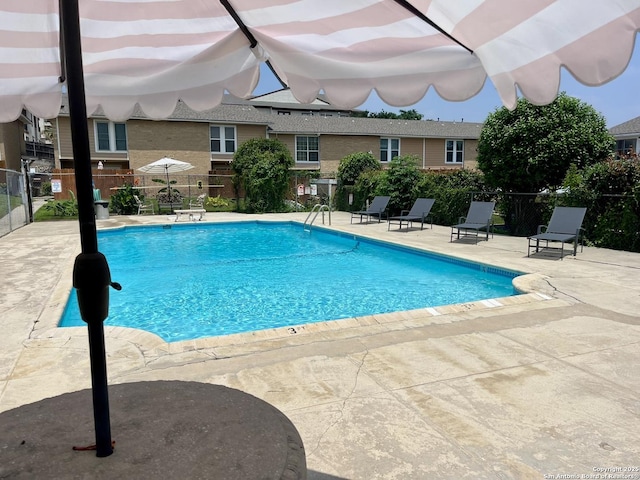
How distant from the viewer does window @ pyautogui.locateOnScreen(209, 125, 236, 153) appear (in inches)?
1121

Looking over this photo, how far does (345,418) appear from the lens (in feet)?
9.83

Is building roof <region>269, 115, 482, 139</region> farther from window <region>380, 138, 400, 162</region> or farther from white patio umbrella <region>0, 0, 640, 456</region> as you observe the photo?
white patio umbrella <region>0, 0, 640, 456</region>

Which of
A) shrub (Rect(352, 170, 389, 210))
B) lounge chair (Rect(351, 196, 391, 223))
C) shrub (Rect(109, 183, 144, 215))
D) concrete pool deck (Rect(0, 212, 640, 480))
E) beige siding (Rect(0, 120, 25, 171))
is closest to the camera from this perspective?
concrete pool deck (Rect(0, 212, 640, 480))

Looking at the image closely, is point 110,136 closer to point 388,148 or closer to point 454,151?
point 388,148

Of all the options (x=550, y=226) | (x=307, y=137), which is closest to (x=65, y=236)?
(x=550, y=226)

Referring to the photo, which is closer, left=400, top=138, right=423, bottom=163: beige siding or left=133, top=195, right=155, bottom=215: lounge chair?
left=133, top=195, right=155, bottom=215: lounge chair

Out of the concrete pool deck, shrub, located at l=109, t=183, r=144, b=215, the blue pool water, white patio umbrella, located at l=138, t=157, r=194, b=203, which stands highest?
white patio umbrella, located at l=138, t=157, r=194, b=203

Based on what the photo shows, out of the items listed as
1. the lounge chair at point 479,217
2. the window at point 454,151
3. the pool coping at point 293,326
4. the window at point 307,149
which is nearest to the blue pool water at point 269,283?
the pool coping at point 293,326

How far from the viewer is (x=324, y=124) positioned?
3228 cm

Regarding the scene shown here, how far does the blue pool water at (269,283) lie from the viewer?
6.93m

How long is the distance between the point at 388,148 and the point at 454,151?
19.1ft

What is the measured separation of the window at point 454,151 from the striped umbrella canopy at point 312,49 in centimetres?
3346

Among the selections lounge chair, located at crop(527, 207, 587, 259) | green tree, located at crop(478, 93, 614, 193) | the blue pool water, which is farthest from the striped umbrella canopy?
green tree, located at crop(478, 93, 614, 193)

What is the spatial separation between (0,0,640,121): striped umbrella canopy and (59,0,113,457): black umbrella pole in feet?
4.23
